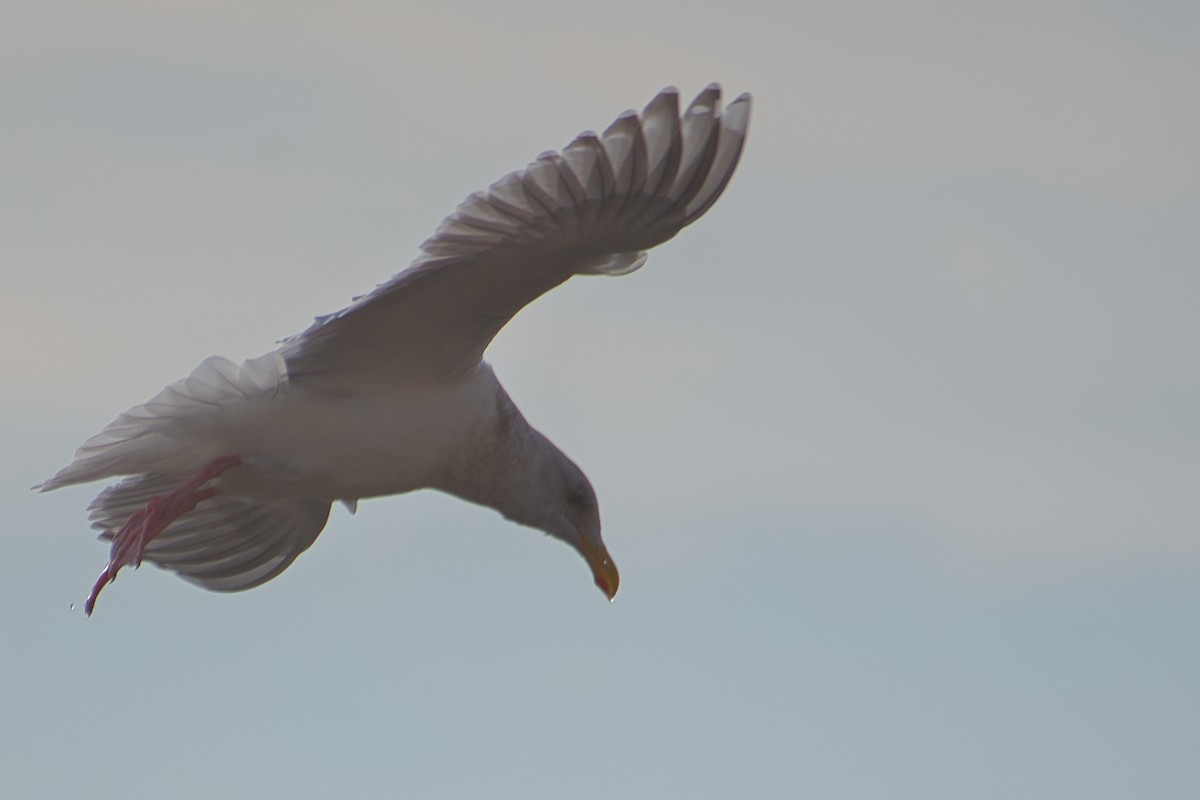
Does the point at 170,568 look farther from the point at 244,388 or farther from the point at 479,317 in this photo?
the point at 479,317

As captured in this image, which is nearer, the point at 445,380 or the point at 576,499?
the point at 445,380

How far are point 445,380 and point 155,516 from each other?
1.39m

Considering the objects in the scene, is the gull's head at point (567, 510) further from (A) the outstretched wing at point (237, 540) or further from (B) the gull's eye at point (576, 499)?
(A) the outstretched wing at point (237, 540)

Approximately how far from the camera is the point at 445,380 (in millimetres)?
8094

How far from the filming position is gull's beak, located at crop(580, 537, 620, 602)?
904 cm

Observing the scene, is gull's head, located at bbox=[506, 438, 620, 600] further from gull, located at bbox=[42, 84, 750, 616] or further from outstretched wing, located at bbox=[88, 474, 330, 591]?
outstretched wing, located at bbox=[88, 474, 330, 591]

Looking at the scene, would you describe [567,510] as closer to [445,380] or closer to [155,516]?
[445,380]

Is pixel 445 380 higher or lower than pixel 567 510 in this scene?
higher

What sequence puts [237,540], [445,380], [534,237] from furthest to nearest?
[237,540], [445,380], [534,237]

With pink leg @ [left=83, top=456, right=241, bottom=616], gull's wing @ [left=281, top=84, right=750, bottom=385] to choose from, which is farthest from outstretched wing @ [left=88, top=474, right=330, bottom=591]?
gull's wing @ [left=281, top=84, right=750, bottom=385]

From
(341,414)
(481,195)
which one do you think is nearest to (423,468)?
(341,414)

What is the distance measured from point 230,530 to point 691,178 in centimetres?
388

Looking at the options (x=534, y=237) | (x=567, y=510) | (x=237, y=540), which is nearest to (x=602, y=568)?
(x=567, y=510)

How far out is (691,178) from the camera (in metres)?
6.90
